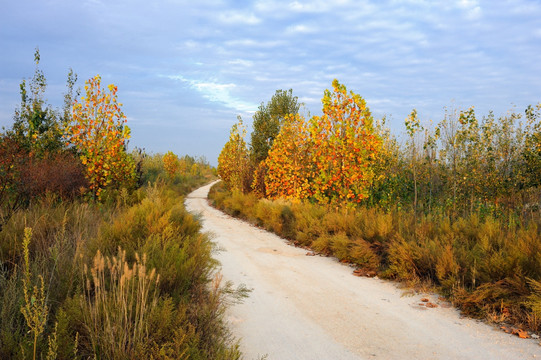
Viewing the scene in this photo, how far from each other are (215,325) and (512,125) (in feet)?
45.9

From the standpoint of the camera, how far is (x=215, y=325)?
3.94 metres

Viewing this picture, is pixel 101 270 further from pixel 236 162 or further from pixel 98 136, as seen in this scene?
pixel 236 162

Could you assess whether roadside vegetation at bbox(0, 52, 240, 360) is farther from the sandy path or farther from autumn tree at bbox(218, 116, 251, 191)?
autumn tree at bbox(218, 116, 251, 191)

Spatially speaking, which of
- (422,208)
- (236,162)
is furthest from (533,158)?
(236,162)

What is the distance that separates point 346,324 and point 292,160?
1155 cm

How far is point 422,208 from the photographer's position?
41.9 ft

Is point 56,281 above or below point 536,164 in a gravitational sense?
below

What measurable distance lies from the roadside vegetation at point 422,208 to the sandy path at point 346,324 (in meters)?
0.53

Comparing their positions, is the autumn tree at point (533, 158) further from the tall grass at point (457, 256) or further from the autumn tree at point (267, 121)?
the autumn tree at point (267, 121)

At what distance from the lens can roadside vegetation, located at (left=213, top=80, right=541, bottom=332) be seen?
5.18 meters

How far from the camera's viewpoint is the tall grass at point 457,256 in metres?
4.84

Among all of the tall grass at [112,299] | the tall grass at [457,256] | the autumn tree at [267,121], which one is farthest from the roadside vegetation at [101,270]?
the autumn tree at [267,121]

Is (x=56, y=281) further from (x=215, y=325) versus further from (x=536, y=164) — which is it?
(x=536, y=164)

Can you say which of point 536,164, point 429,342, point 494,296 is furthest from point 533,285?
point 536,164
